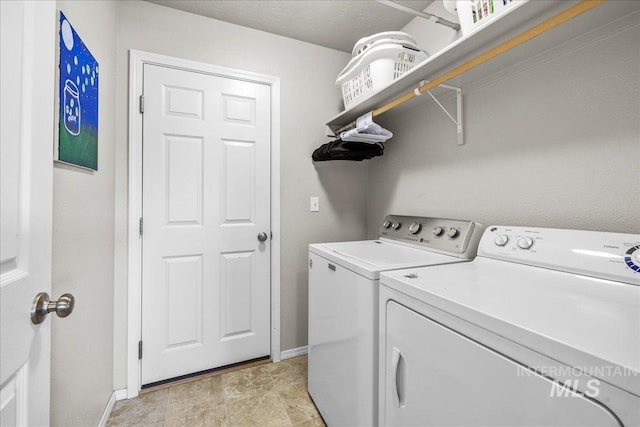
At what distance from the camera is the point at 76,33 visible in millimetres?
1134

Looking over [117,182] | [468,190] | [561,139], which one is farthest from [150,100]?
[561,139]

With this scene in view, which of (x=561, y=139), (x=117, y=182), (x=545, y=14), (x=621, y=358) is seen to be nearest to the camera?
(x=621, y=358)

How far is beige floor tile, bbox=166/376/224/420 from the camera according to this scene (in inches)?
62.7

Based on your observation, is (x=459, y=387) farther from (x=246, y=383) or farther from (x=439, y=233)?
(x=246, y=383)

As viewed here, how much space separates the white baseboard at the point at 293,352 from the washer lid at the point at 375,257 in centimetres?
104

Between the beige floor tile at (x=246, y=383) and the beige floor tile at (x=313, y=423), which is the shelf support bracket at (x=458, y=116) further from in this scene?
the beige floor tile at (x=246, y=383)

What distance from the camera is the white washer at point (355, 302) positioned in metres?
1.08

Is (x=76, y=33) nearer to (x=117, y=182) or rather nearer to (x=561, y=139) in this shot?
(x=117, y=182)

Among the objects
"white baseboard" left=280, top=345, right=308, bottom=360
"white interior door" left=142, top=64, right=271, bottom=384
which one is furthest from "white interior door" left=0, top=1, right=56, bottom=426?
"white baseboard" left=280, top=345, right=308, bottom=360

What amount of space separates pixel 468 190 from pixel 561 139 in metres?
0.46

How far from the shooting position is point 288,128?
2.15m

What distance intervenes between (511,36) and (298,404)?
6.88 ft

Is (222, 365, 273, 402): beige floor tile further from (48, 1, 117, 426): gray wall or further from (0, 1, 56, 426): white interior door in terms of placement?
(0, 1, 56, 426): white interior door

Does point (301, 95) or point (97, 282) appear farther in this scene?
point (301, 95)
